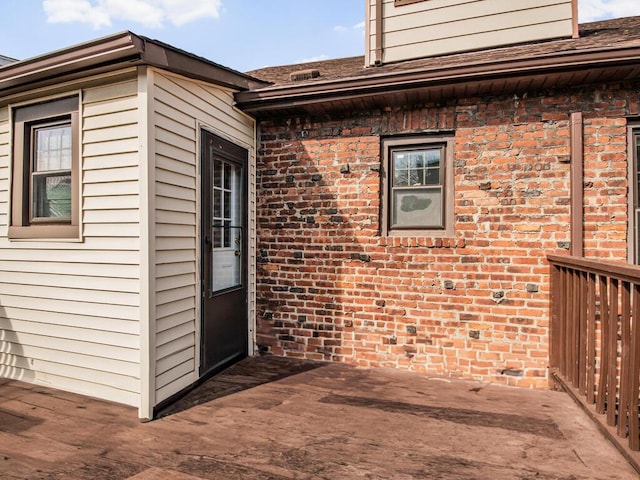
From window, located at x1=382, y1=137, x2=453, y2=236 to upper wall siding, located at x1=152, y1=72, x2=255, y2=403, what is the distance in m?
1.92

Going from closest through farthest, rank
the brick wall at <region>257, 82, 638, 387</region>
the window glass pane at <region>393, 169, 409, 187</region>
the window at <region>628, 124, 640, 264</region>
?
the window at <region>628, 124, 640, 264</region> < the brick wall at <region>257, 82, 638, 387</region> < the window glass pane at <region>393, 169, 409, 187</region>

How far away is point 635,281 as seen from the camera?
213 cm

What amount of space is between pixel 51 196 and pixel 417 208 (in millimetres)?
3531

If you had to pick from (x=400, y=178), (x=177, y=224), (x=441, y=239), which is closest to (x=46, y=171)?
(x=177, y=224)

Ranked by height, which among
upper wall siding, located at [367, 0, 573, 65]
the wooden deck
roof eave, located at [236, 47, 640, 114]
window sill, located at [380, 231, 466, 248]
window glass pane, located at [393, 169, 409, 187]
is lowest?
the wooden deck

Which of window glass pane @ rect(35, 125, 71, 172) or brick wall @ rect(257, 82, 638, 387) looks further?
brick wall @ rect(257, 82, 638, 387)

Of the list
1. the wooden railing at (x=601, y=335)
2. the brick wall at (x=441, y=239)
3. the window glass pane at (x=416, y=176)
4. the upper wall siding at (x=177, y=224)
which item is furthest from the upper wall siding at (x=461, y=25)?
the wooden railing at (x=601, y=335)

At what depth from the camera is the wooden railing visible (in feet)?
7.23

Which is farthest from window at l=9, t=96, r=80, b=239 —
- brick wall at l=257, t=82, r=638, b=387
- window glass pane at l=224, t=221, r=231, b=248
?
brick wall at l=257, t=82, r=638, b=387

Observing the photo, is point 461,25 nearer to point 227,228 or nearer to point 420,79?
point 420,79

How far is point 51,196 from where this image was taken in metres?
3.46

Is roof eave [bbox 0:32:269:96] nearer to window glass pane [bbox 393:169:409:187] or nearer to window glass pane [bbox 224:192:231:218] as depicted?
window glass pane [bbox 224:192:231:218]

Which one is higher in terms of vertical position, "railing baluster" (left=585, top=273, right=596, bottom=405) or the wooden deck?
"railing baluster" (left=585, top=273, right=596, bottom=405)

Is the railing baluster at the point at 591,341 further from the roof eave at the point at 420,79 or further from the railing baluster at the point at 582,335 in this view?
the roof eave at the point at 420,79
